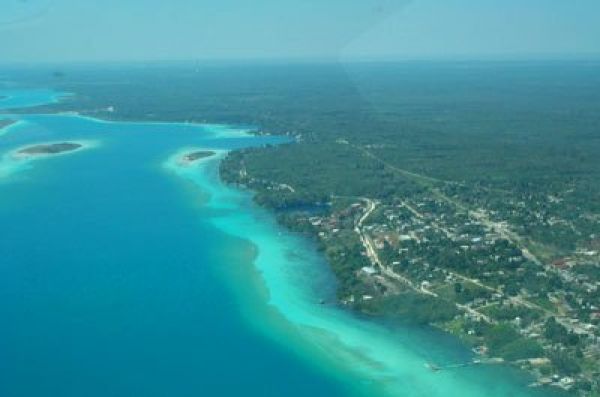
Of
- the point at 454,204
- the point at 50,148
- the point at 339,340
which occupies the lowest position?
the point at 339,340

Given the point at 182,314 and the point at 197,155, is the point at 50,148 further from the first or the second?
the point at 182,314

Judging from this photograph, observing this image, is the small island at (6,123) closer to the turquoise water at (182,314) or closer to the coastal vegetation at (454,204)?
the coastal vegetation at (454,204)

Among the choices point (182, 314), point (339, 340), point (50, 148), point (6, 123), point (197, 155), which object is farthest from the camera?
point (6, 123)

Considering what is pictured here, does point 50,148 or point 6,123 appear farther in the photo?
point 6,123

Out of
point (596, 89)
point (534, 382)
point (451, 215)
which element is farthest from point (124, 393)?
point (596, 89)

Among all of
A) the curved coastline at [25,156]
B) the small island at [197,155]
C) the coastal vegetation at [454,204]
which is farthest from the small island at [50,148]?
the coastal vegetation at [454,204]

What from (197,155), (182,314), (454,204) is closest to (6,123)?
(197,155)
